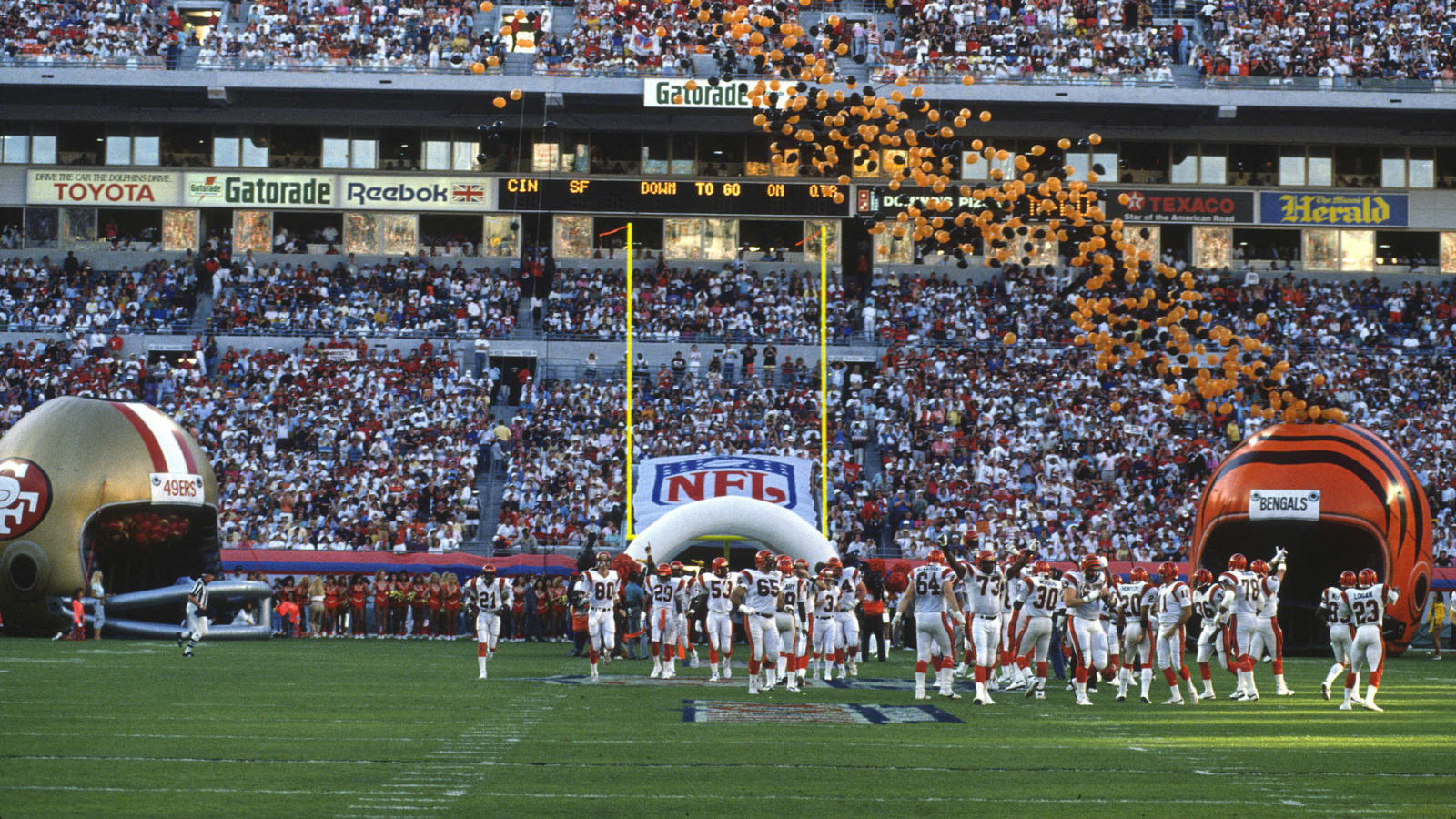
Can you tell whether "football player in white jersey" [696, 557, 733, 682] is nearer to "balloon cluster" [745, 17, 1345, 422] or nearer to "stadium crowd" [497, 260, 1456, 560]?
"balloon cluster" [745, 17, 1345, 422]

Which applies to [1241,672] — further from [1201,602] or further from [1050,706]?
[1050,706]

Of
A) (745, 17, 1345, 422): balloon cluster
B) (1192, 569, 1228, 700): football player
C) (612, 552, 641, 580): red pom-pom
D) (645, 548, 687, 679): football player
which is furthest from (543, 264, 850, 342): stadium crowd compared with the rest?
(1192, 569, 1228, 700): football player

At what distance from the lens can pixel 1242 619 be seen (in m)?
18.5

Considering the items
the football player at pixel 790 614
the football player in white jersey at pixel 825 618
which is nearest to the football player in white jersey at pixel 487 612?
the football player at pixel 790 614

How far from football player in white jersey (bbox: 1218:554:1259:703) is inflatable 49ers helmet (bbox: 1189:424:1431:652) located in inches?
330

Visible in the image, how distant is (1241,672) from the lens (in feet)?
59.5

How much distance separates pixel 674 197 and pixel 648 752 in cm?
3474

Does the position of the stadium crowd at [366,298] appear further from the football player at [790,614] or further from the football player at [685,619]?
the football player at [790,614]

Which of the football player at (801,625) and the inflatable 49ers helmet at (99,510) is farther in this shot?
the inflatable 49ers helmet at (99,510)

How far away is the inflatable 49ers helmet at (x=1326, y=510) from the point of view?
86.1 feet

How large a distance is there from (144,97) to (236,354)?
9210mm

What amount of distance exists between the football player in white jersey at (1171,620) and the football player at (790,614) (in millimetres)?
3963

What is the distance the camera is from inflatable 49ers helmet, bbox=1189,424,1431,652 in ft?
86.1

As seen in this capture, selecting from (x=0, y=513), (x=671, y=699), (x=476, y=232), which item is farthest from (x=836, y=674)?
(x=476, y=232)
